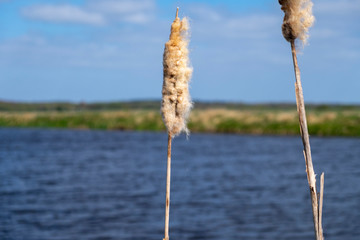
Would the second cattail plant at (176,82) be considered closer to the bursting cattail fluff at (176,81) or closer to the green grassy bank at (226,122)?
the bursting cattail fluff at (176,81)

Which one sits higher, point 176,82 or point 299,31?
point 299,31

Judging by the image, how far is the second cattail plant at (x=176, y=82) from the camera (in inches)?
115

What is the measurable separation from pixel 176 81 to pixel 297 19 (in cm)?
77

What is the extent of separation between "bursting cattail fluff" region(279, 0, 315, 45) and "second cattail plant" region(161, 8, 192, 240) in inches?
23.1

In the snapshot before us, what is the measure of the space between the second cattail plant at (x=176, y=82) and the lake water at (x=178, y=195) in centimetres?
972

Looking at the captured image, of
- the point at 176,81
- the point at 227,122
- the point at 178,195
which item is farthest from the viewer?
the point at 227,122

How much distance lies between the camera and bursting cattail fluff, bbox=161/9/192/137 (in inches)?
115

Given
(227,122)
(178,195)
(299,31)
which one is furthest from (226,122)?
(299,31)

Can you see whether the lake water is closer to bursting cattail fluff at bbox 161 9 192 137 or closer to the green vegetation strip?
bursting cattail fluff at bbox 161 9 192 137

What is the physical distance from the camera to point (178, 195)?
1820 cm

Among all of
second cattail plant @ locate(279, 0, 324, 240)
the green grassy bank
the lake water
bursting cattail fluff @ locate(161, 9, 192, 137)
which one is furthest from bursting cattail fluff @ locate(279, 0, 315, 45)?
the green grassy bank

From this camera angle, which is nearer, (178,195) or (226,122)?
(178,195)

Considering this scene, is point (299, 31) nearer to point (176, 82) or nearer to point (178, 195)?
point (176, 82)

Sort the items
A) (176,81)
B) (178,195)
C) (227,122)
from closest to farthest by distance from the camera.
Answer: (176,81) < (178,195) < (227,122)
